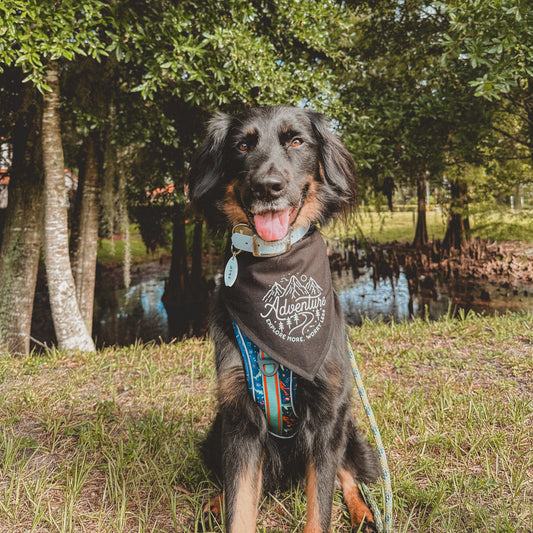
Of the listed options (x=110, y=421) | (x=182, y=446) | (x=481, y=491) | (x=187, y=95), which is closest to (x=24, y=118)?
(x=187, y=95)

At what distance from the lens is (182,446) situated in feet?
8.87

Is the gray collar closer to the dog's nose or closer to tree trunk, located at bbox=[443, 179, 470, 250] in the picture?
the dog's nose

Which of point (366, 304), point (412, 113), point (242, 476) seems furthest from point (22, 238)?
point (366, 304)

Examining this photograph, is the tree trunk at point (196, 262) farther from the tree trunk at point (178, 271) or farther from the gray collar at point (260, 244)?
the gray collar at point (260, 244)

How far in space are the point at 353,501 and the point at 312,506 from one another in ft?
1.62

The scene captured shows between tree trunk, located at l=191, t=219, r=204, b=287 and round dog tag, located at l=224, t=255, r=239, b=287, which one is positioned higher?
round dog tag, located at l=224, t=255, r=239, b=287

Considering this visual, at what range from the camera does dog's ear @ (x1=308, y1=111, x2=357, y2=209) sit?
7.98ft

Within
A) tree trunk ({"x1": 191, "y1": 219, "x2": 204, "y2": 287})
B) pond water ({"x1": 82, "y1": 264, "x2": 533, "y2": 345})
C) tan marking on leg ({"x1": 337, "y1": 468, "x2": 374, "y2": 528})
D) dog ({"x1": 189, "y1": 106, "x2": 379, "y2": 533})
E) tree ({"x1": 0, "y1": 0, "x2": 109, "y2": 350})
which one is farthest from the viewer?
tree trunk ({"x1": 191, "y1": 219, "x2": 204, "y2": 287})

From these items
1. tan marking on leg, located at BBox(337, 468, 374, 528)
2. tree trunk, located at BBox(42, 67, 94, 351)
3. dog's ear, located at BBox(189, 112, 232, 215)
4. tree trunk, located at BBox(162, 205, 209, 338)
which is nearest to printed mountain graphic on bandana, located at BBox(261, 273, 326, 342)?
dog's ear, located at BBox(189, 112, 232, 215)

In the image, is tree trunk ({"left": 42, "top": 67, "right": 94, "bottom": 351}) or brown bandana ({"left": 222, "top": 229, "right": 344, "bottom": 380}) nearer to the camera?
brown bandana ({"left": 222, "top": 229, "right": 344, "bottom": 380})

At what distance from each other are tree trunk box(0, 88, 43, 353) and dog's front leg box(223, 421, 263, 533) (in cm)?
482

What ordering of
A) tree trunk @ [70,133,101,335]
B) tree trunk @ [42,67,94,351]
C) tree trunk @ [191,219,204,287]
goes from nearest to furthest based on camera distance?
tree trunk @ [42,67,94,351] < tree trunk @ [70,133,101,335] < tree trunk @ [191,219,204,287]

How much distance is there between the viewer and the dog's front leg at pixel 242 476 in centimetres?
182

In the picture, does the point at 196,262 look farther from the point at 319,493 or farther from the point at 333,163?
the point at 319,493
